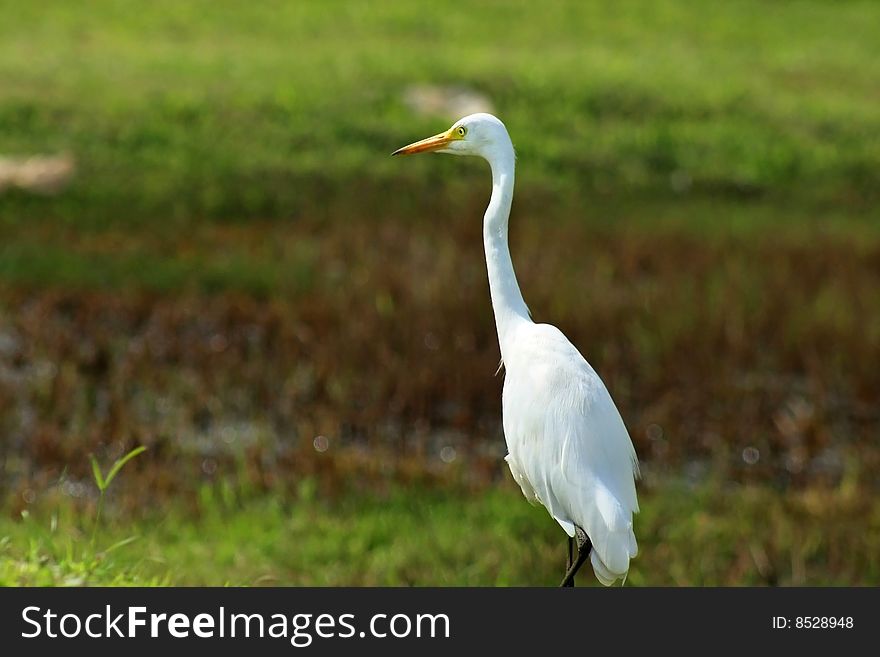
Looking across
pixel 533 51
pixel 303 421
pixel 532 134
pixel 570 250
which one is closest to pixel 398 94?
pixel 532 134

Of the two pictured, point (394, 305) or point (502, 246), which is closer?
point (502, 246)

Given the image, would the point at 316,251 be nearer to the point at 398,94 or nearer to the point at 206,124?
the point at 206,124

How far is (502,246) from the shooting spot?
14.3 ft

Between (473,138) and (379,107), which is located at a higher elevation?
(473,138)

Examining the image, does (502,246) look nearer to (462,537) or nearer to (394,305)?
(462,537)

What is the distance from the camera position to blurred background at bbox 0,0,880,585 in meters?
7.41

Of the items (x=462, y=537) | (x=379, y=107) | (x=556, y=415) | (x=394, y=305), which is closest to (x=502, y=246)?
(x=556, y=415)

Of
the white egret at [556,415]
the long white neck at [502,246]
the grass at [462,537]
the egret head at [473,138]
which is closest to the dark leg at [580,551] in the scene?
the white egret at [556,415]

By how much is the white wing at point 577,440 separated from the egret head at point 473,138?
63 centimetres

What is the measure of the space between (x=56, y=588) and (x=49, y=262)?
768 cm

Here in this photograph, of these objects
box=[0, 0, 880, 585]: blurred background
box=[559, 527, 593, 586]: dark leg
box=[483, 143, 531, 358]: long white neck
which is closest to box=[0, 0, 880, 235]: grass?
box=[0, 0, 880, 585]: blurred background

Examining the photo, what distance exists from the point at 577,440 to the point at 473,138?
1031mm

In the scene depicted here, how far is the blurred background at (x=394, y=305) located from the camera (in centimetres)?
741

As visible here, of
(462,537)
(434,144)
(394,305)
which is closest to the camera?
(434,144)
